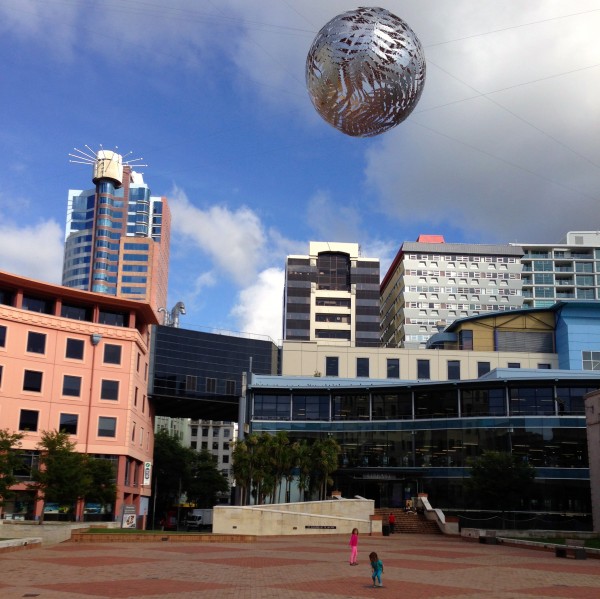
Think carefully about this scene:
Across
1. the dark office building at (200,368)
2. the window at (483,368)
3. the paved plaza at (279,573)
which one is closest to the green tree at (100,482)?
the paved plaza at (279,573)

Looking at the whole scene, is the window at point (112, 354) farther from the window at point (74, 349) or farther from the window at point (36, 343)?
the window at point (36, 343)

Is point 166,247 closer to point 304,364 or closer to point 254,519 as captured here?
point 304,364

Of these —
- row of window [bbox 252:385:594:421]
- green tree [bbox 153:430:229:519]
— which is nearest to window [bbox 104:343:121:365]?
row of window [bbox 252:385:594:421]

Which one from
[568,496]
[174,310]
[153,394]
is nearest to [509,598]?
[568,496]

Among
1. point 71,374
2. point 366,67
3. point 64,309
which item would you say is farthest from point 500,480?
point 366,67

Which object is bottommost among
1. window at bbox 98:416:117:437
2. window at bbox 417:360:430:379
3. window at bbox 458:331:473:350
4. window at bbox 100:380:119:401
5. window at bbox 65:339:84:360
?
window at bbox 98:416:117:437

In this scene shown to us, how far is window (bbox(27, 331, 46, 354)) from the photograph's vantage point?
181 feet

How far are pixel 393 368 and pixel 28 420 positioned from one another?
38044mm

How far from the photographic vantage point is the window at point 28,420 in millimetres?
54062

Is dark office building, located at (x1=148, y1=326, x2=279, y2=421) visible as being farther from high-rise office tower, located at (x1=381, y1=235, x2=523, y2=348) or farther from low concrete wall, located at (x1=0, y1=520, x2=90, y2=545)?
high-rise office tower, located at (x1=381, y1=235, x2=523, y2=348)

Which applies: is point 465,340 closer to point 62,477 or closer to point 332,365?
point 332,365

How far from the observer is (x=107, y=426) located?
58.5m

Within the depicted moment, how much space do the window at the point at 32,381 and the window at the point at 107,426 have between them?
5.52m

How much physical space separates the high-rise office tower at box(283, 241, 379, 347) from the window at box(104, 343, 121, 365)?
67.3m
